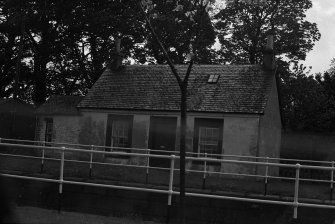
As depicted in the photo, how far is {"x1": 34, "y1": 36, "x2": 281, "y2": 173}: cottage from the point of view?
71.4 ft

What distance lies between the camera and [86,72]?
41594 millimetres

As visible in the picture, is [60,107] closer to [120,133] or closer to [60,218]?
[120,133]

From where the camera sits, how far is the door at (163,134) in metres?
23.0

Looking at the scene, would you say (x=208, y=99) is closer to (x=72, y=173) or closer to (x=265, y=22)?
(x=72, y=173)

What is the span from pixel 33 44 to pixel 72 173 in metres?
29.0

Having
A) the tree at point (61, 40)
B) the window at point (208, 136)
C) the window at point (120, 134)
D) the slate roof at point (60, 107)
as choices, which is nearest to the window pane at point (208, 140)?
the window at point (208, 136)

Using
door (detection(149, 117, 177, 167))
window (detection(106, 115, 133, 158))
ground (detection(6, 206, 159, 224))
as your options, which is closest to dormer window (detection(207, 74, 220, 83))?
door (detection(149, 117, 177, 167))

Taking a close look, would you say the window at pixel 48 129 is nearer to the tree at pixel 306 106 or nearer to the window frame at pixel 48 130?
the window frame at pixel 48 130

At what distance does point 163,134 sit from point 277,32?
1917cm

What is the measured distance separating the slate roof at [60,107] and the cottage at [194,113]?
847mm

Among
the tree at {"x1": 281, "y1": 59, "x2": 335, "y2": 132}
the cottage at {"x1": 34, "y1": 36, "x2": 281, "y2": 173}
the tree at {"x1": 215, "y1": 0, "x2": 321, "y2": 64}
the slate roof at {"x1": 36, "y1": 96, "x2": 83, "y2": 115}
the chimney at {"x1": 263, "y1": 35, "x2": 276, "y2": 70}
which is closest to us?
the cottage at {"x1": 34, "y1": 36, "x2": 281, "y2": 173}

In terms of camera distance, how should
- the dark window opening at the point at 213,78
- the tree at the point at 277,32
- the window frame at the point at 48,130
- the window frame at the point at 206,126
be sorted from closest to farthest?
the window frame at the point at 206,126 < the dark window opening at the point at 213,78 < the window frame at the point at 48,130 < the tree at the point at 277,32

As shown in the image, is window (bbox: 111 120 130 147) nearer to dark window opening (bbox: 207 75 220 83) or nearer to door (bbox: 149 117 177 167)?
door (bbox: 149 117 177 167)

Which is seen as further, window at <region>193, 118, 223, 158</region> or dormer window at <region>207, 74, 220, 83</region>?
dormer window at <region>207, 74, 220, 83</region>
